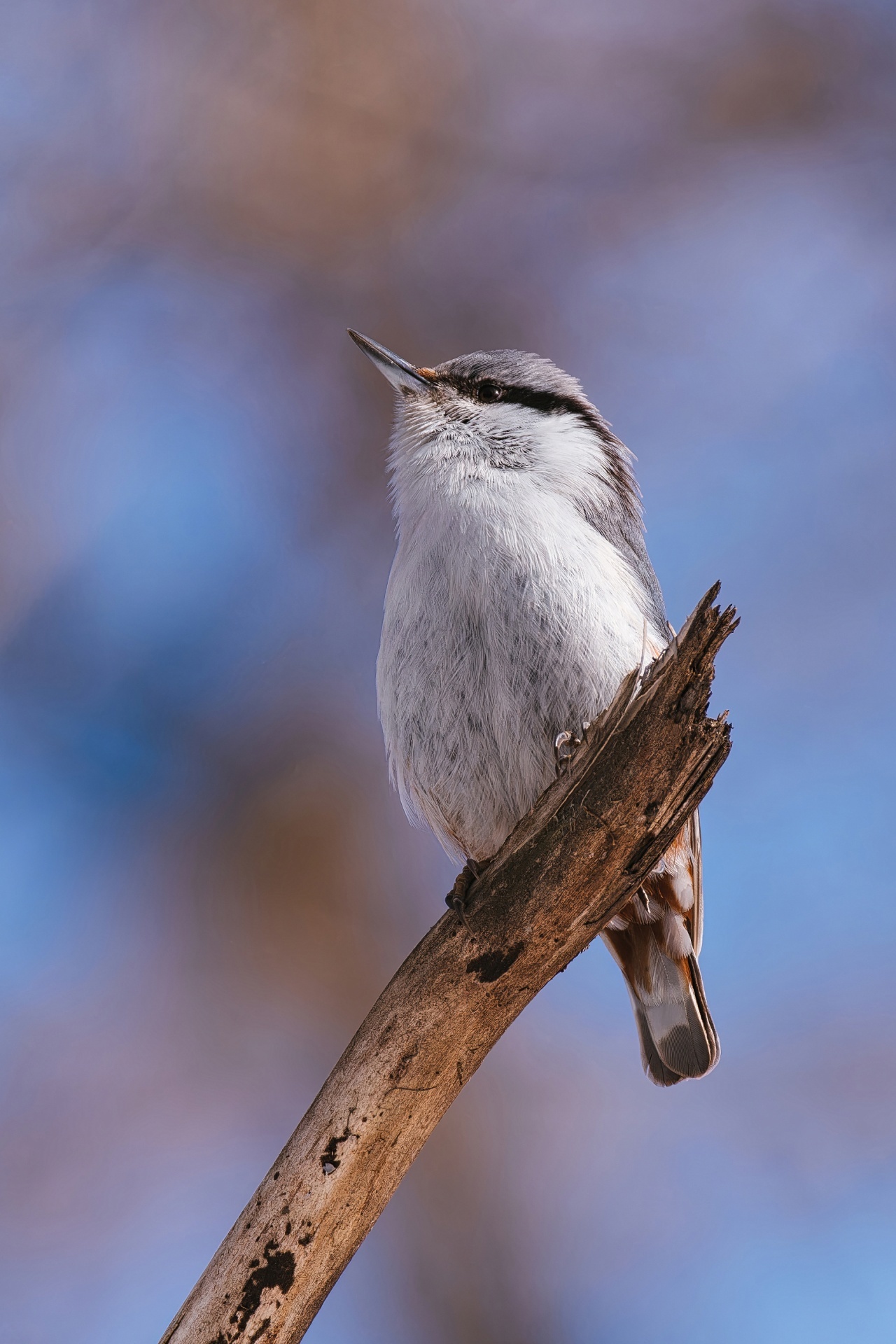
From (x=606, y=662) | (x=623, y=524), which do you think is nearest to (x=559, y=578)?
(x=606, y=662)

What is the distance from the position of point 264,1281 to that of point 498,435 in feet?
6.12

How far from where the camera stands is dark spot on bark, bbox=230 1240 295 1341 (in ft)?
5.72

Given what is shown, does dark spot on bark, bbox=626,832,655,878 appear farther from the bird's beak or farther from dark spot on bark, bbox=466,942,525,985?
the bird's beak

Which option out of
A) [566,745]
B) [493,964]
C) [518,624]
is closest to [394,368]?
[518,624]

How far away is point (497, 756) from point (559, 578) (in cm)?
41

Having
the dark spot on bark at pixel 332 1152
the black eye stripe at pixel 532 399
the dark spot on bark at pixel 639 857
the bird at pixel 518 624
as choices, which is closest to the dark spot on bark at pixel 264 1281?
the dark spot on bark at pixel 332 1152

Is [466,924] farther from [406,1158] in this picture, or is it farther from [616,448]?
[616,448]

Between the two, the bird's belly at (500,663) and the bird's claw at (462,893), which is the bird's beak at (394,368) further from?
the bird's claw at (462,893)

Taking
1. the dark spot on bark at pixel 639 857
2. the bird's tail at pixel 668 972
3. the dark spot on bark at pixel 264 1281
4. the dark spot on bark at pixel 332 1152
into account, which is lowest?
the dark spot on bark at pixel 264 1281

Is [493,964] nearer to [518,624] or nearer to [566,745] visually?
[566,745]

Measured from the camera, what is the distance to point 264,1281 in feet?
5.80

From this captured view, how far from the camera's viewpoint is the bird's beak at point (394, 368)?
276cm

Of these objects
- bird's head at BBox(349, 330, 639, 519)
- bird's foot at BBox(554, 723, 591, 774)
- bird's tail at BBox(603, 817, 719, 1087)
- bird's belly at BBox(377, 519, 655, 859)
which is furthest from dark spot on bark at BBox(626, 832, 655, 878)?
bird's head at BBox(349, 330, 639, 519)

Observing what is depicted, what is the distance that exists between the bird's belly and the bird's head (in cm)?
22
